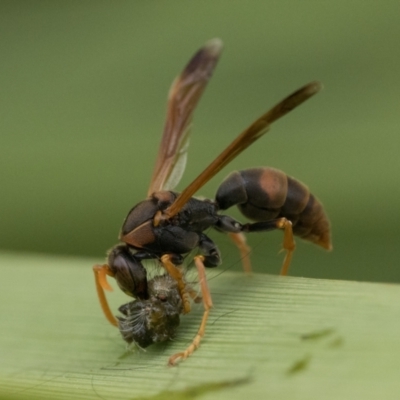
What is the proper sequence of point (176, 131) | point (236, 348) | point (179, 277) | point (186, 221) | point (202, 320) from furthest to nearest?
point (176, 131), point (186, 221), point (179, 277), point (202, 320), point (236, 348)

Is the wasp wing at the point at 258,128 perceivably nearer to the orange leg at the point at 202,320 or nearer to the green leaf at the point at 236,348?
the orange leg at the point at 202,320

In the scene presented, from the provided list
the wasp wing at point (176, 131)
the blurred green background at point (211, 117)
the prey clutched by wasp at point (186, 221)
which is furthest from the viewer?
the blurred green background at point (211, 117)

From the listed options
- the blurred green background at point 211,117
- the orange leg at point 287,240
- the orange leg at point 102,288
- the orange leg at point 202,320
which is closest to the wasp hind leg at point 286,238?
the orange leg at point 287,240

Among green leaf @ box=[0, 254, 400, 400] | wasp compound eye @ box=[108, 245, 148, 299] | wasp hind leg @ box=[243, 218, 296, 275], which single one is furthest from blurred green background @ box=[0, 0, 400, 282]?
green leaf @ box=[0, 254, 400, 400]

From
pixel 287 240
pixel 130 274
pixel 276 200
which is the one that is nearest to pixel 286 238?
pixel 287 240

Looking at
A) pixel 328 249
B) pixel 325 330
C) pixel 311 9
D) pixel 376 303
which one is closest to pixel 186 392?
pixel 325 330

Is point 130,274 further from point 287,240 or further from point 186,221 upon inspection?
point 287,240
